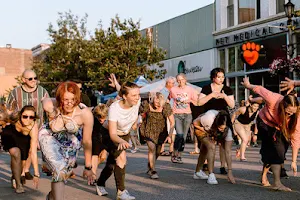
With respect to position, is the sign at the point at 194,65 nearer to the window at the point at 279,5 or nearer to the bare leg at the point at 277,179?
the window at the point at 279,5

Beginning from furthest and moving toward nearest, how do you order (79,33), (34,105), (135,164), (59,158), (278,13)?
(79,33) < (278,13) < (135,164) < (34,105) < (59,158)

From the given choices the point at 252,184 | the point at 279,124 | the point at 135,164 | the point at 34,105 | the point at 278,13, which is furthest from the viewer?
the point at 278,13

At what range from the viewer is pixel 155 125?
9531 millimetres

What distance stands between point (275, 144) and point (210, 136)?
1215mm

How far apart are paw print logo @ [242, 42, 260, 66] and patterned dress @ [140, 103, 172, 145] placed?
13.5m

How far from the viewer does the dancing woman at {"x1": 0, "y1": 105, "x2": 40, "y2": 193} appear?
809 centimetres

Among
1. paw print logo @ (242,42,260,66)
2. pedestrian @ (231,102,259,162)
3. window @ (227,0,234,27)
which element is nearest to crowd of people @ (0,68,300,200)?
pedestrian @ (231,102,259,162)

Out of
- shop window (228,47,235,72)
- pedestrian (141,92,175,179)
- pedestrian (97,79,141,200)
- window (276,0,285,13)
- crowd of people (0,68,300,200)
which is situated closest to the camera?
crowd of people (0,68,300,200)

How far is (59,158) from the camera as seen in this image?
17.5 ft

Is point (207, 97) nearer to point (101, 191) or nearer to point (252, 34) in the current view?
point (101, 191)

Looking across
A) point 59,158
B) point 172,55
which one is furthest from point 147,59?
point 59,158

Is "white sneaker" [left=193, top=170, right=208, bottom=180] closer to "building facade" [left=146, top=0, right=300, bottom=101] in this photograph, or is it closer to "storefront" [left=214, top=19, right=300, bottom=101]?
"building facade" [left=146, top=0, right=300, bottom=101]

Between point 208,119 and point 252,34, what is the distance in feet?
56.9

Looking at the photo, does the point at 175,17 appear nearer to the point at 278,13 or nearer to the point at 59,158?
the point at 278,13
